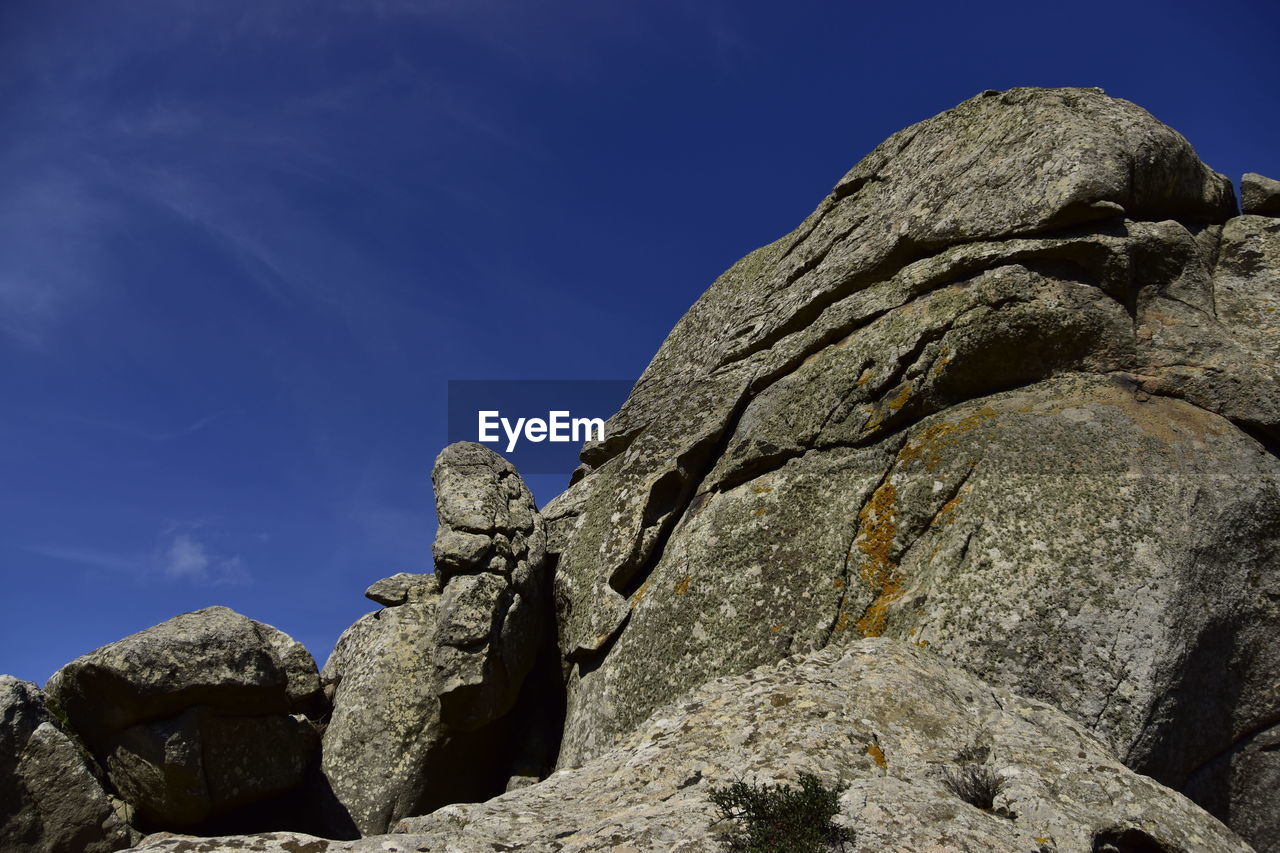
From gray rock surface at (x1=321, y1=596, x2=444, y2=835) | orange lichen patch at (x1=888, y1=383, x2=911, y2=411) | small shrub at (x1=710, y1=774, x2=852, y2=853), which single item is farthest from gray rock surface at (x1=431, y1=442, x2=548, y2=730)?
small shrub at (x1=710, y1=774, x2=852, y2=853)

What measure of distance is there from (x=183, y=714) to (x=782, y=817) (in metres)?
9.99

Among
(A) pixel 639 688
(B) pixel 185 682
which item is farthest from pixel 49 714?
(A) pixel 639 688

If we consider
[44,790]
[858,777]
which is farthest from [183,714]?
[858,777]

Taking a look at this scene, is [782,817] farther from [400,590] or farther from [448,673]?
[400,590]

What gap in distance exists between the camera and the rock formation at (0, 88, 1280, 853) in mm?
8875

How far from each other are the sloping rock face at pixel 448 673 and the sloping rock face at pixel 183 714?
145 centimetres

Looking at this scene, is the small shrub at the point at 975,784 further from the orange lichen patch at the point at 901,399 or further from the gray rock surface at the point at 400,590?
the gray rock surface at the point at 400,590

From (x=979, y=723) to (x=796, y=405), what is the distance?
6845mm

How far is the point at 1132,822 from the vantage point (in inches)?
322

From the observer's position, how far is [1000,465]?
42.0ft

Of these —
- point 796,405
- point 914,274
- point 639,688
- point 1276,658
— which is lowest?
point 1276,658

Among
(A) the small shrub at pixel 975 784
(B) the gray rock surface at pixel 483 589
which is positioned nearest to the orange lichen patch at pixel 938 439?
(A) the small shrub at pixel 975 784

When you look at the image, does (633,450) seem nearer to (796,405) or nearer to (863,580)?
(796,405)

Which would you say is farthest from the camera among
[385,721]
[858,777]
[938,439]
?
[385,721]
